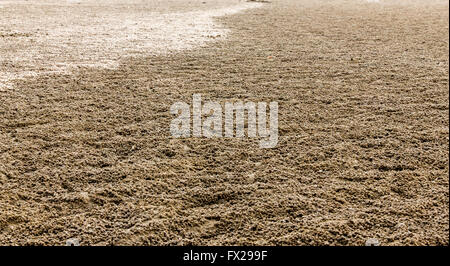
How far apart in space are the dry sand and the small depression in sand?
0.82 feet

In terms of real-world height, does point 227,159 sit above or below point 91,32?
below

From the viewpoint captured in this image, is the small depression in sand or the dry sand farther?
the small depression in sand

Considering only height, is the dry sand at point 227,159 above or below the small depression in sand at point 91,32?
below

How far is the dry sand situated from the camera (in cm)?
217

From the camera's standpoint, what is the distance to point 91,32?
303 inches

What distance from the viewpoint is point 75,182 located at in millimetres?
2564

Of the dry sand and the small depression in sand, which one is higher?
the small depression in sand

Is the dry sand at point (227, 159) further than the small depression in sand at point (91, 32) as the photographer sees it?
No

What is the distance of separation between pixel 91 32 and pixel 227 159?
585 cm

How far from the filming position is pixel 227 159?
2.88 m

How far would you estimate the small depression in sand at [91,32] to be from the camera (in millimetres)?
5465

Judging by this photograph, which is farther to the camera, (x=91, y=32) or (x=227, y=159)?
(x=91, y=32)

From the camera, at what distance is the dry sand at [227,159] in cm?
217

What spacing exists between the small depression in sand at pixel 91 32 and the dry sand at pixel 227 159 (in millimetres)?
249
